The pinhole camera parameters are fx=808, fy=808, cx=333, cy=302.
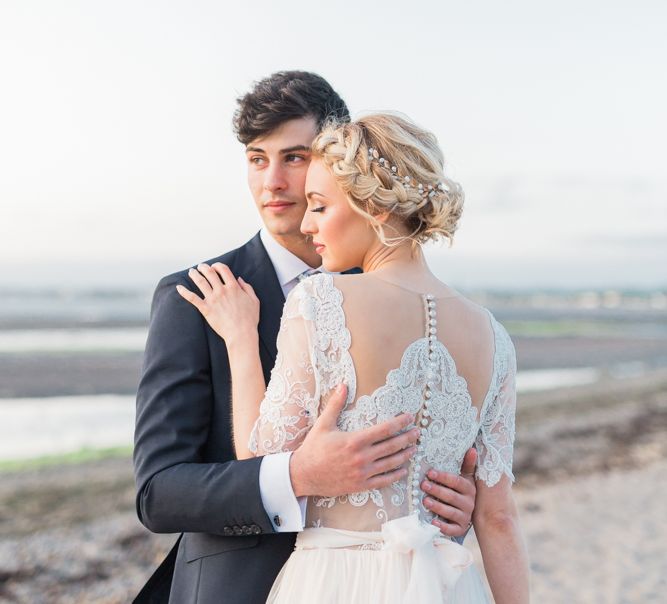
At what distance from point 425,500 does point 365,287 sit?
0.61m

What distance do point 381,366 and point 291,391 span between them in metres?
0.24

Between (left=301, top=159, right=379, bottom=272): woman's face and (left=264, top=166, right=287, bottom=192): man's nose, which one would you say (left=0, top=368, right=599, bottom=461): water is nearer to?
(left=264, top=166, right=287, bottom=192): man's nose

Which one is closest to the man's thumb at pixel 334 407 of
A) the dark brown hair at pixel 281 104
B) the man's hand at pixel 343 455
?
the man's hand at pixel 343 455

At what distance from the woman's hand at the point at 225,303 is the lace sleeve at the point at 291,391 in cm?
26

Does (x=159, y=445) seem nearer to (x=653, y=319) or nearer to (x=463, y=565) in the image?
(x=463, y=565)

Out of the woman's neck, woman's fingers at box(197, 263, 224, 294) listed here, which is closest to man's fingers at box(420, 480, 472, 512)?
the woman's neck

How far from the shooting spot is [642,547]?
7914mm

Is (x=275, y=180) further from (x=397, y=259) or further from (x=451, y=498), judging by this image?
(x=451, y=498)

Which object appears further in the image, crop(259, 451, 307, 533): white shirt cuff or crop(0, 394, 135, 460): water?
crop(0, 394, 135, 460): water

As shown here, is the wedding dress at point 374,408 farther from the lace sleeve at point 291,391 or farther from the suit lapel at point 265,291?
the suit lapel at point 265,291

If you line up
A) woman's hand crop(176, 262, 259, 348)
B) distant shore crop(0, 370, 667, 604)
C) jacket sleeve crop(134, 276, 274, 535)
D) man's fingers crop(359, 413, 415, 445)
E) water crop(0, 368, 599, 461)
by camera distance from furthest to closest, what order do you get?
1. water crop(0, 368, 599, 461)
2. distant shore crop(0, 370, 667, 604)
3. woman's hand crop(176, 262, 259, 348)
4. jacket sleeve crop(134, 276, 274, 535)
5. man's fingers crop(359, 413, 415, 445)

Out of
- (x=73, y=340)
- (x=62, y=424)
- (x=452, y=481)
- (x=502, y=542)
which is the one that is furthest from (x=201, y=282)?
(x=73, y=340)

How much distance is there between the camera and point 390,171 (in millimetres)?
2264

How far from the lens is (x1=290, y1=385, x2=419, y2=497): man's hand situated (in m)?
2.06
